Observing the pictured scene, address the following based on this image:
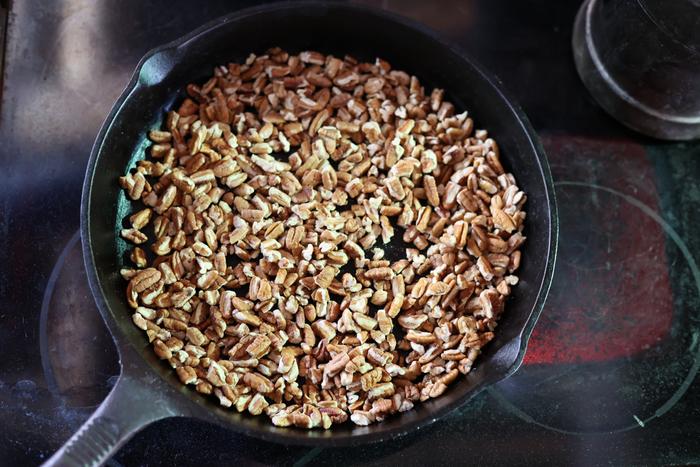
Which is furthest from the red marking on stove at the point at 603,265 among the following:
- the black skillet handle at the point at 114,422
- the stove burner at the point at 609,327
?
the black skillet handle at the point at 114,422

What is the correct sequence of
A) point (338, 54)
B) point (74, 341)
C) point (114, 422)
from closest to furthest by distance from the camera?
point (114, 422) → point (74, 341) → point (338, 54)

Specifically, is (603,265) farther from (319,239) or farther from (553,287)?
(319,239)

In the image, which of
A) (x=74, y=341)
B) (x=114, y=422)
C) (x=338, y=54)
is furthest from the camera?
(x=338, y=54)

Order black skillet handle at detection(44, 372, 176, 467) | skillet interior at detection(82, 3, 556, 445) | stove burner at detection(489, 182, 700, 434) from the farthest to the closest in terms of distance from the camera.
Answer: stove burner at detection(489, 182, 700, 434)
skillet interior at detection(82, 3, 556, 445)
black skillet handle at detection(44, 372, 176, 467)

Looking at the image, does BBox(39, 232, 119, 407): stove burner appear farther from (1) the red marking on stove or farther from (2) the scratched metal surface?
(1) the red marking on stove

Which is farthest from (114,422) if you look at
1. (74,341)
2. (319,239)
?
(319,239)

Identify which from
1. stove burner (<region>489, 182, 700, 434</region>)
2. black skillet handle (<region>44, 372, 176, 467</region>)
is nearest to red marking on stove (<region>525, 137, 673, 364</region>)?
stove burner (<region>489, 182, 700, 434</region>)
